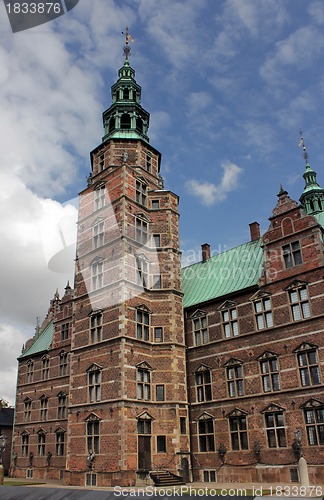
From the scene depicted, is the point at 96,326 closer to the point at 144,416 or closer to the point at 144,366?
the point at 144,366

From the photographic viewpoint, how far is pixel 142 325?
28859 millimetres

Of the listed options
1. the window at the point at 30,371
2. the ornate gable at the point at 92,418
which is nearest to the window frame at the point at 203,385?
the ornate gable at the point at 92,418

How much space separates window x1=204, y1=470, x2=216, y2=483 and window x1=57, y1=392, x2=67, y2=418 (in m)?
13.3

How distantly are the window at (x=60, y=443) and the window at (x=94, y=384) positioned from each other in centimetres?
915

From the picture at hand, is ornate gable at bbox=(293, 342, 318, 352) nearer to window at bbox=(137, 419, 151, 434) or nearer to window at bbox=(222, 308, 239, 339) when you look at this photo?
window at bbox=(222, 308, 239, 339)

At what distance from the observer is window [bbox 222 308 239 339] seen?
2830 cm

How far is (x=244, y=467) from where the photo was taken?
2484cm

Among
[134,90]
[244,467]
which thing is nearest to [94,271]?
[244,467]

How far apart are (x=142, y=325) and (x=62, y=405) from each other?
473 inches

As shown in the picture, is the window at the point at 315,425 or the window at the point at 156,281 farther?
the window at the point at 156,281

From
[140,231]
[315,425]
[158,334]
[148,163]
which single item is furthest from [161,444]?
[148,163]

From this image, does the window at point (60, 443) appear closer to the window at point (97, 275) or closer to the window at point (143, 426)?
the window at point (143, 426)

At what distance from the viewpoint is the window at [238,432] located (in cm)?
2557

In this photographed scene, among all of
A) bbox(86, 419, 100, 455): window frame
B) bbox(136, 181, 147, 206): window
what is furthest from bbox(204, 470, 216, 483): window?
bbox(136, 181, 147, 206): window
